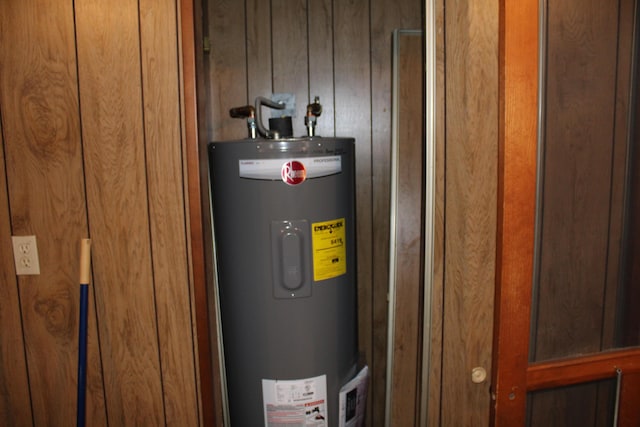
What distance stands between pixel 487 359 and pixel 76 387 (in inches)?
50.3

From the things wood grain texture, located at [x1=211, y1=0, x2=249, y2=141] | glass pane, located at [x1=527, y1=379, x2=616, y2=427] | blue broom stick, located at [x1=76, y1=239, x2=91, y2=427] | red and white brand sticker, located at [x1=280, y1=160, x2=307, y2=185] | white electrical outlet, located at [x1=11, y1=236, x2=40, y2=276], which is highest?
wood grain texture, located at [x1=211, y1=0, x2=249, y2=141]

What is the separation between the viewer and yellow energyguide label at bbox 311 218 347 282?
47.3 inches

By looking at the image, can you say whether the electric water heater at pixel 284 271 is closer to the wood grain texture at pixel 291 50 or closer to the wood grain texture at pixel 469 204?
the wood grain texture at pixel 469 204

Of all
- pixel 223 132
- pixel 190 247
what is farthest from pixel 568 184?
pixel 223 132

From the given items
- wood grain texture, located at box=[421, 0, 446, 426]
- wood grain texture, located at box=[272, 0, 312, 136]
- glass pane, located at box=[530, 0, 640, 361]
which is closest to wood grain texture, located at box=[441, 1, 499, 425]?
wood grain texture, located at box=[421, 0, 446, 426]

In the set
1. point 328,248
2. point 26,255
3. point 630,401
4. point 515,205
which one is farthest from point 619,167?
point 26,255

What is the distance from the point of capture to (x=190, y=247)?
1.18 metres

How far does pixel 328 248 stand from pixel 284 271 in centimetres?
15

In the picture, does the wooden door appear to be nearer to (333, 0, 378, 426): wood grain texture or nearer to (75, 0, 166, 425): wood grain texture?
(333, 0, 378, 426): wood grain texture

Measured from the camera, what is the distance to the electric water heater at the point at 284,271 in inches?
45.9

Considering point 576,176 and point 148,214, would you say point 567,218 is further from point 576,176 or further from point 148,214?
point 148,214

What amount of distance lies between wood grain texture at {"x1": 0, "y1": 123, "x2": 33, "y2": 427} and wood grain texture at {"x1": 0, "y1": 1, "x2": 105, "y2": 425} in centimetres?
2

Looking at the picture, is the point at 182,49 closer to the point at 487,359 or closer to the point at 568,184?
the point at 568,184

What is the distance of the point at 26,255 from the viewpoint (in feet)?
3.89
